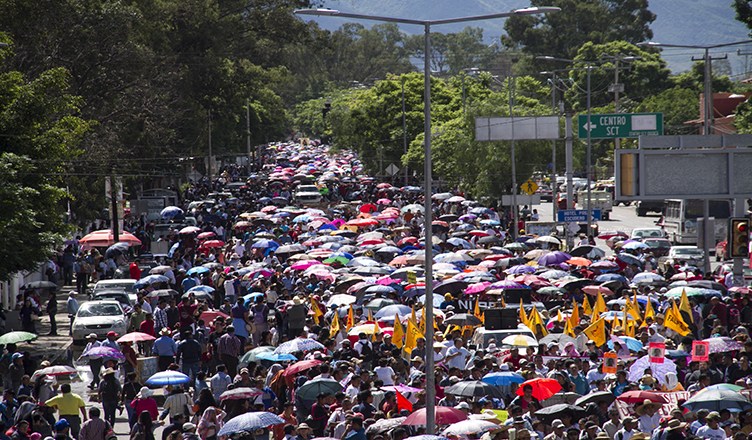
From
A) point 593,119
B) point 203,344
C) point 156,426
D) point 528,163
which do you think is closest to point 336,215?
point 528,163

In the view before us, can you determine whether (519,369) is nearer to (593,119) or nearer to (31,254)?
(31,254)

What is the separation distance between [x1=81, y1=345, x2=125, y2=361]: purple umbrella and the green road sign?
23.8 meters

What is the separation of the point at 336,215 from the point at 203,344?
120ft

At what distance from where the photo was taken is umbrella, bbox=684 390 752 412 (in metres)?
14.9

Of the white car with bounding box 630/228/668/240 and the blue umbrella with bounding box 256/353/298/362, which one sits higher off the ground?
the blue umbrella with bounding box 256/353/298/362

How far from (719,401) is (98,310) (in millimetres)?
16891

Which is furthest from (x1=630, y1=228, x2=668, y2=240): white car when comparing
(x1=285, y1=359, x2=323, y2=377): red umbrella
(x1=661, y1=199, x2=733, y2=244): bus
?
(x1=285, y1=359, x2=323, y2=377): red umbrella

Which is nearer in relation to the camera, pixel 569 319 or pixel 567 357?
pixel 567 357

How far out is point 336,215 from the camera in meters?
59.9

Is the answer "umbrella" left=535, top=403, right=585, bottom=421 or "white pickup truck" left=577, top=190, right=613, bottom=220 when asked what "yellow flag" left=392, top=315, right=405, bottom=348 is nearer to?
"umbrella" left=535, top=403, right=585, bottom=421

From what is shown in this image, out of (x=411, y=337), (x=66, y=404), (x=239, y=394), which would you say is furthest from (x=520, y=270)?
(x=239, y=394)

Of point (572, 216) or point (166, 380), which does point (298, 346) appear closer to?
Result: point (166, 380)

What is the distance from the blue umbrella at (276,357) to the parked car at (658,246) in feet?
79.2

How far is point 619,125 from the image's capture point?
4203 cm
